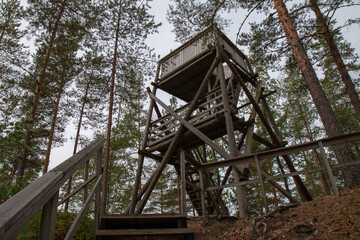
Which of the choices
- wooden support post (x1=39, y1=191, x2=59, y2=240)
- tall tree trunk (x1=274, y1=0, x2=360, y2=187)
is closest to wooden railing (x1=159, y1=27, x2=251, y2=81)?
Answer: tall tree trunk (x1=274, y1=0, x2=360, y2=187)

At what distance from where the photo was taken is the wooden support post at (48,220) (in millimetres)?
1539

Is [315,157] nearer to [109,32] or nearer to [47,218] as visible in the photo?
[109,32]

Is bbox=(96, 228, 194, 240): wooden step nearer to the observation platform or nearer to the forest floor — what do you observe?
the forest floor

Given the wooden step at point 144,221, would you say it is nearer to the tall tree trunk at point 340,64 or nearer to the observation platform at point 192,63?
the observation platform at point 192,63

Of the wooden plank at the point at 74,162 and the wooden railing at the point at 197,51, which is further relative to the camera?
the wooden railing at the point at 197,51

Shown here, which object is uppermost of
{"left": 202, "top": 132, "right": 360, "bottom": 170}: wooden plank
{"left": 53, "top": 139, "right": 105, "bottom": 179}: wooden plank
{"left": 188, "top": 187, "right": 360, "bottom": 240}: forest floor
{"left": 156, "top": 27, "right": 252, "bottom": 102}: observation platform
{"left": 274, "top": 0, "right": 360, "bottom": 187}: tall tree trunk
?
{"left": 156, "top": 27, "right": 252, "bottom": 102}: observation platform

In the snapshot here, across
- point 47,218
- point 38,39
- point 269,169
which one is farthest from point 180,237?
point 269,169

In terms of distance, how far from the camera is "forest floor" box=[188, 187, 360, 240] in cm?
281

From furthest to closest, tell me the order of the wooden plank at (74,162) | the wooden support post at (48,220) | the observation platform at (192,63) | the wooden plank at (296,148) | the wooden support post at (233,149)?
the observation platform at (192,63), the wooden support post at (233,149), the wooden plank at (296,148), the wooden plank at (74,162), the wooden support post at (48,220)

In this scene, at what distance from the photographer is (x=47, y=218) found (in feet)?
5.23

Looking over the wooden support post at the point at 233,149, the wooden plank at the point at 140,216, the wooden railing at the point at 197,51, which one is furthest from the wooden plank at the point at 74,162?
the wooden railing at the point at 197,51

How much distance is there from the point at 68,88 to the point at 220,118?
11.6 metres

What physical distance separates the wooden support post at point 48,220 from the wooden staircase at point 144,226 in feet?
5.96

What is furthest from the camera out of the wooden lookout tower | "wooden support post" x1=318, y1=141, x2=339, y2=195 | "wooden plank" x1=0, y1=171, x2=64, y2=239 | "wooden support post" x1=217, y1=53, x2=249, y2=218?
the wooden lookout tower
